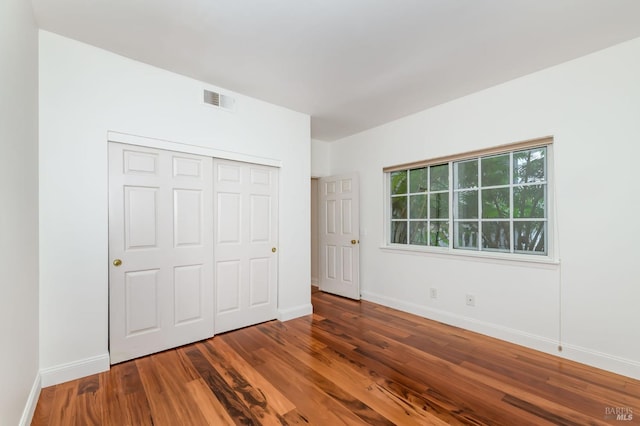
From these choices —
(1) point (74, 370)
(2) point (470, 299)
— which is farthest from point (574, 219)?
(1) point (74, 370)

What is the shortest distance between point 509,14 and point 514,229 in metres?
2.06

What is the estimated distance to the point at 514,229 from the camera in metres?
3.04

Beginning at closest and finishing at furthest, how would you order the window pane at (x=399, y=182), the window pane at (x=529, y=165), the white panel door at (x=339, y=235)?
1. the window pane at (x=529, y=165)
2. the window pane at (x=399, y=182)
3. the white panel door at (x=339, y=235)

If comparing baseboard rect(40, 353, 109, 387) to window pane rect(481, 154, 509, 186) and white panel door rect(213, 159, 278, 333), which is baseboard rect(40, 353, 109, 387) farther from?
window pane rect(481, 154, 509, 186)

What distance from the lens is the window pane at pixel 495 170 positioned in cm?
311

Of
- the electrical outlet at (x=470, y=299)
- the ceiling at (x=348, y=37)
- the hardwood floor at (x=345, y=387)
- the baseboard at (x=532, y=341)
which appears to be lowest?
the hardwood floor at (x=345, y=387)

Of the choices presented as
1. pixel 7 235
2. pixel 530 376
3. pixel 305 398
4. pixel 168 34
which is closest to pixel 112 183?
pixel 7 235

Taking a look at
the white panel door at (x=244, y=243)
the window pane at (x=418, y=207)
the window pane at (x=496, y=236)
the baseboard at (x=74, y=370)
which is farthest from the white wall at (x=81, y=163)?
the window pane at (x=496, y=236)

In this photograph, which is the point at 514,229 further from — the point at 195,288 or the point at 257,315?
the point at 195,288

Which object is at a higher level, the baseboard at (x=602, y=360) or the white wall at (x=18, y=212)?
the white wall at (x=18, y=212)

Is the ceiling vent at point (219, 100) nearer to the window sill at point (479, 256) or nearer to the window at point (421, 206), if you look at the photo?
the window at point (421, 206)

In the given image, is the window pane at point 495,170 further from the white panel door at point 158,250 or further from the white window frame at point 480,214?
the white panel door at point 158,250

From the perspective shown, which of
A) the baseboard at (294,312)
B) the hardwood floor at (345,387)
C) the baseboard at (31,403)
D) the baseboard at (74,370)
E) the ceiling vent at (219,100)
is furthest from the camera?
the baseboard at (294,312)

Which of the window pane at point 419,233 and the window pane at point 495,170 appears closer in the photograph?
the window pane at point 495,170
